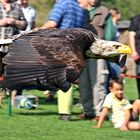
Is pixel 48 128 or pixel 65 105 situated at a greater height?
pixel 65 105

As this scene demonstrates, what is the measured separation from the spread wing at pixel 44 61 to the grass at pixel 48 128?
1.47 m

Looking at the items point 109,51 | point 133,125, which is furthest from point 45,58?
point 133,125

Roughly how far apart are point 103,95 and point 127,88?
19.7 feet

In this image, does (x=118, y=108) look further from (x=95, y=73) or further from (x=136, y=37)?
(x=136, y=37)

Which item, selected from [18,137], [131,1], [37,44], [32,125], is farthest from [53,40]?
[131,1]

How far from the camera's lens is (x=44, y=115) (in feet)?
38.6

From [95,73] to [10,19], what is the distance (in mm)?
1590

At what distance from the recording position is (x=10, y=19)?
1196 cm

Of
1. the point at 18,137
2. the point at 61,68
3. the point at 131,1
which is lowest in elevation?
the point at 18,137

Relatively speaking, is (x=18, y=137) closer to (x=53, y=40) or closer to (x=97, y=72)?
(x=53, y=40)

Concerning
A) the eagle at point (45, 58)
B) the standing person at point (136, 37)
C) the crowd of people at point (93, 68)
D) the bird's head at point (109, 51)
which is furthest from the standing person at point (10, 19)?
the eagle at point (45, 58)

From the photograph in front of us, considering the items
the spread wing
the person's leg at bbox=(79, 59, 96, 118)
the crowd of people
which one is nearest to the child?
the crowd of people

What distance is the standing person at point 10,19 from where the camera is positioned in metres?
11.9

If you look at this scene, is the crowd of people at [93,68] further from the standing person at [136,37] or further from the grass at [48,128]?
the grass at [48,128]
